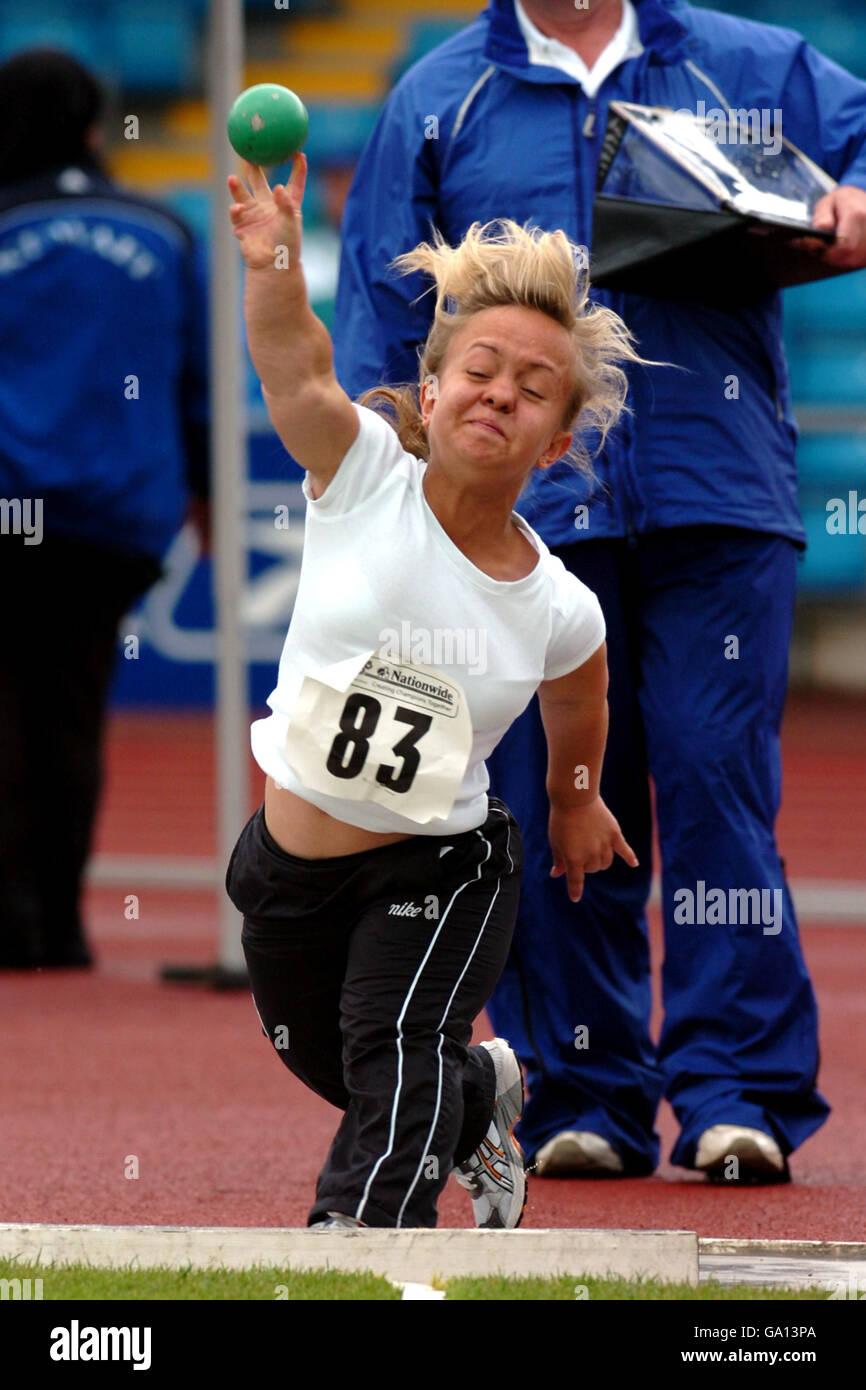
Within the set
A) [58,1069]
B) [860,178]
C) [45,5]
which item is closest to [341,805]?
[860,178]

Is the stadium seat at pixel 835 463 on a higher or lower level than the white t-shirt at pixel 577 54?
lower

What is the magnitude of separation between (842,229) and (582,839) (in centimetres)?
109

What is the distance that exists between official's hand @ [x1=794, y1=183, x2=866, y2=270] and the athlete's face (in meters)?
0.81

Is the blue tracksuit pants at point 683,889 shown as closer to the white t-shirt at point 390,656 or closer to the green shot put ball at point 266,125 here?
the white t-shirt at point 390,656

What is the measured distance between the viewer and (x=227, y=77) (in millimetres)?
6270

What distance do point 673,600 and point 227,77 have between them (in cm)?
300

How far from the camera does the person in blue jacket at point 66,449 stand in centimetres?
634

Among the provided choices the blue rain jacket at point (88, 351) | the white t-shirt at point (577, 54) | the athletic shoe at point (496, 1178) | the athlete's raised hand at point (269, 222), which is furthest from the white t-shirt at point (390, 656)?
the blue rain jacket at point (88, 351)

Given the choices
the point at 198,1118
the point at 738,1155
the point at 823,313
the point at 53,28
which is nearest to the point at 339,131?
the point at 53,28

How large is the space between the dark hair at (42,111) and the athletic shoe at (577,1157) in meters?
3.63

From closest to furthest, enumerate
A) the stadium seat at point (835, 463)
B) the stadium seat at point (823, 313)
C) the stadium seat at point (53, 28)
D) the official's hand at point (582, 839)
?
the official's hand at point (582, 839) < the stadium seat at point (835, 463) < the stadium seat at point (823, 313) < the stadium seat at point (53, 28)

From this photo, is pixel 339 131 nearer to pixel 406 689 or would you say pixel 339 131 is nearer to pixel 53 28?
pixel 53 28

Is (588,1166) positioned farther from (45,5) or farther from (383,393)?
(45,5)

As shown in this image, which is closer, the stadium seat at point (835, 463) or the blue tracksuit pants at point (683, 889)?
the blue tracksuit pants at point (683, 889)
